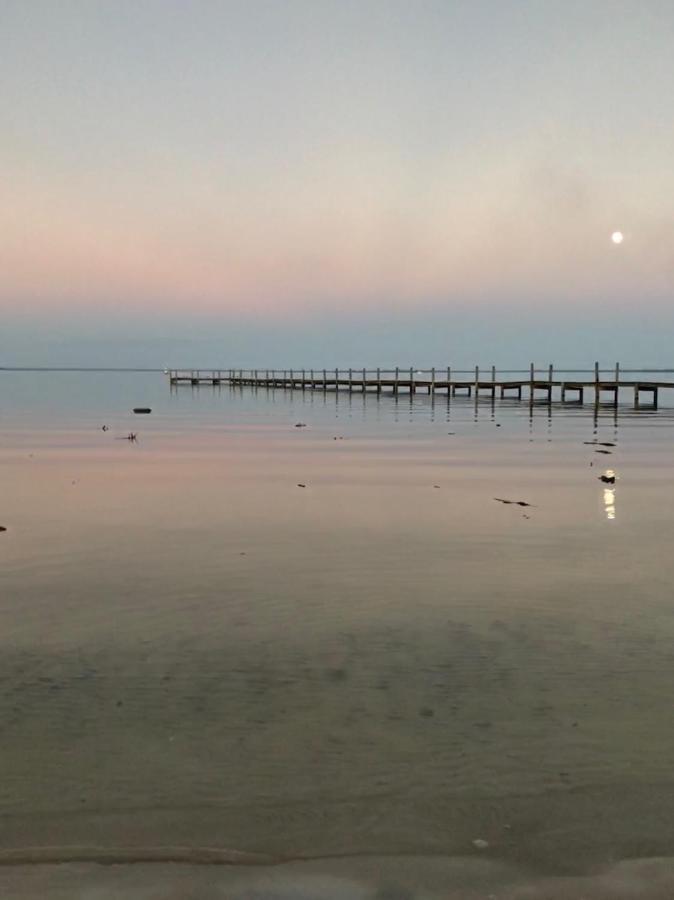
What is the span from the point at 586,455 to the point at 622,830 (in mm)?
18056

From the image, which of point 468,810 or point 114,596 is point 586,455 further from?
point 468,810

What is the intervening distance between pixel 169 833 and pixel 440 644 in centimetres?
298

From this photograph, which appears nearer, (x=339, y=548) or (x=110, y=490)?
(x=339, y=548)

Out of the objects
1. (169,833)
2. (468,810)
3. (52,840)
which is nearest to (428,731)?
(468,810)

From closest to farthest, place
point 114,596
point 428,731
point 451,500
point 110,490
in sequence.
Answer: point 428,731 → point 114,596 → point 451,500 → point 110,490

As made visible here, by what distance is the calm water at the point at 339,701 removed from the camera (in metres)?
3.49

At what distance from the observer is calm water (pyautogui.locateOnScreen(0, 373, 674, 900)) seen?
3.49 m

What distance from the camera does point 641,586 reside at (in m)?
7.89

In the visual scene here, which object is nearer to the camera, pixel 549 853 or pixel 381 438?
pixel 549 853

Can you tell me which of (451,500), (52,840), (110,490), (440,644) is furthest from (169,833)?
(110,490)

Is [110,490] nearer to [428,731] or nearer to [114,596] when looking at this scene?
[114,596]

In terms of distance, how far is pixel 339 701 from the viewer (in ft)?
16.9

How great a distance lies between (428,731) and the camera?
4.70 metres

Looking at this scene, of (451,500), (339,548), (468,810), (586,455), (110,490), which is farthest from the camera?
(586,455)
